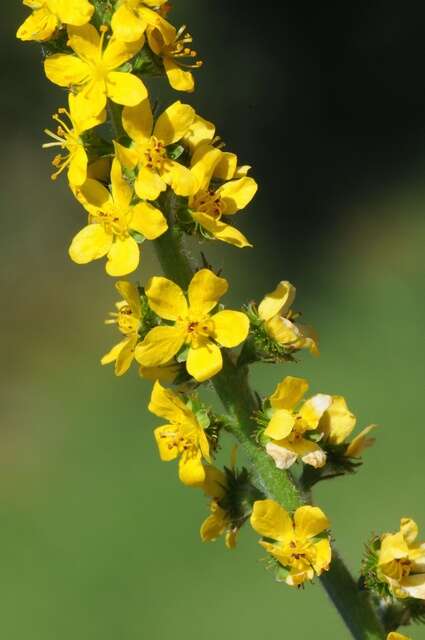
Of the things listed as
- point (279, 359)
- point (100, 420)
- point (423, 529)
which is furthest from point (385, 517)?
point (279, 359)

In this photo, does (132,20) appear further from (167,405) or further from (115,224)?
(167,405)

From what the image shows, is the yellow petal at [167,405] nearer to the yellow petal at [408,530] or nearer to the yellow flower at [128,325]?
the yellow flower at [128,325]

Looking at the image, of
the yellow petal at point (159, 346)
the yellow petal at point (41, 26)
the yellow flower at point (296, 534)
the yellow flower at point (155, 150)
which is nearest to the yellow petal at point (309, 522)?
the yellow flower at point (296, 534)

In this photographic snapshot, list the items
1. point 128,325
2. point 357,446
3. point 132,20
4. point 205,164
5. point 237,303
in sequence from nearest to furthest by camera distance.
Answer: point 132,20 < point 205,164 < point 128,325 < point 357,446 < point 237,303

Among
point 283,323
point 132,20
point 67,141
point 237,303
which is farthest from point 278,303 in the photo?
point 237,303

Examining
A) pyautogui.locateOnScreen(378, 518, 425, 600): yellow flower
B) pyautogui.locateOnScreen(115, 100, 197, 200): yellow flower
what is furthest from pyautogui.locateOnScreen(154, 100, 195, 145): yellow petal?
pyautogui.locateOnScreen(378, 518, 425, 600): yellow flower

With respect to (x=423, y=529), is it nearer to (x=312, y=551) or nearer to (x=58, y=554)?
(x=58, y=554)
